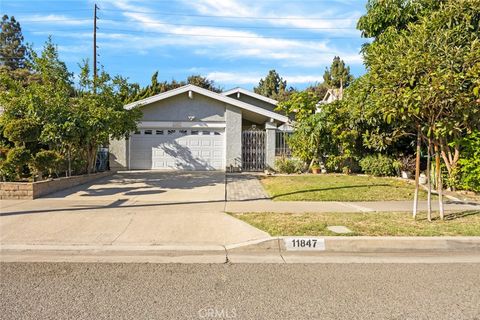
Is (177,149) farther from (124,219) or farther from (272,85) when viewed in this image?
(272,85)

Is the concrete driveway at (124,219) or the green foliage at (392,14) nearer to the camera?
the concrete driveway at (124,219)

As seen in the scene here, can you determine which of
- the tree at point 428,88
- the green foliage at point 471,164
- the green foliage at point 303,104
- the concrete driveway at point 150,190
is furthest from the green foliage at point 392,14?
the concrete driveway at point 150,190

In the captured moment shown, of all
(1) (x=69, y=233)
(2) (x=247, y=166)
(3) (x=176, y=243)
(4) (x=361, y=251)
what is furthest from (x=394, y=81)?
(2) (x=247, y=166)

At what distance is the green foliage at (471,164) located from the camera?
34.9ft

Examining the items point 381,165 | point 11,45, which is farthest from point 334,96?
point 11,45

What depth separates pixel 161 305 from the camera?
3.82m

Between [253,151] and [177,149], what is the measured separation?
3.85 m

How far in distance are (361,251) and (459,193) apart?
7.06m

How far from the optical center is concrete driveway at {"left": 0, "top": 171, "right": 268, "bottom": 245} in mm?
6207

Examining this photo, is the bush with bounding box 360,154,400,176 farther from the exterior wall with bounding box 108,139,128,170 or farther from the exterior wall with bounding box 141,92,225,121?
the exterior wall with bounding box 108,139,128,170

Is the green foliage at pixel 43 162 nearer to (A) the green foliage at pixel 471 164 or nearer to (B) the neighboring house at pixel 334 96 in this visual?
(B) the neighboring house at pixel 334 96

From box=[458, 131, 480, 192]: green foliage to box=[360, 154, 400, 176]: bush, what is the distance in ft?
10.9

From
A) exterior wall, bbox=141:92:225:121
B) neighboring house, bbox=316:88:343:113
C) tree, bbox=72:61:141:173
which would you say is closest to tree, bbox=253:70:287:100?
neighboring house, bbox=316:88:343:113

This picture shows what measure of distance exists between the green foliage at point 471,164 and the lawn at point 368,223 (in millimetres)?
2817
